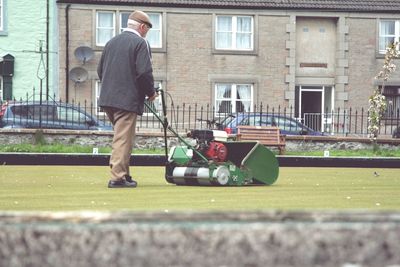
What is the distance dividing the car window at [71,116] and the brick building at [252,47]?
29.4 feet

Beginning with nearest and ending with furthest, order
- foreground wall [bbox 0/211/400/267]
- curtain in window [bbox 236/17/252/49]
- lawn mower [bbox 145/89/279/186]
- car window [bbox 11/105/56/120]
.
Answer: foreground wall [bbox 0/211/400/267] → lawn mower [bbox 145/89/279/186] → car window [bbox 11/105/56/120] → curtain in window [bbox 236/17/252/49]

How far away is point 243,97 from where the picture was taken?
3750cm

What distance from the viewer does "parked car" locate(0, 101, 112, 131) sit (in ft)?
82.7

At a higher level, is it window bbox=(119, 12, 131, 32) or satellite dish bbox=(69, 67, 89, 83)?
window bbox=(119, 12, 131, 32)

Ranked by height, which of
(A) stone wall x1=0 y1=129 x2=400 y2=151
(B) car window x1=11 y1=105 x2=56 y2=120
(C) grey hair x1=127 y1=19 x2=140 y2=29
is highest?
(C) grey hair x1=127 y1=19 x2=140 y2=29

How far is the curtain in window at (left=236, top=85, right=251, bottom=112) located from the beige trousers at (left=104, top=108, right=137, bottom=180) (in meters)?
26.6

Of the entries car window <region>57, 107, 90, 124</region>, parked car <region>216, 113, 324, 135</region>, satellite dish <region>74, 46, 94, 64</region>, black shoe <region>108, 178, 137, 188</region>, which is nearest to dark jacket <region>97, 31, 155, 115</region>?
black shoe <region>108, 178, 137, 188</region>

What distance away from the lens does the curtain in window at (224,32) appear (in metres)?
37.4

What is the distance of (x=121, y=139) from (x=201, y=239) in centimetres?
908

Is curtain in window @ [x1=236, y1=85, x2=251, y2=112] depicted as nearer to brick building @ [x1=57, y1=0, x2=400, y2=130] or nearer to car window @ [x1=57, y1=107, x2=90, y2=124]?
brick building @ [x1=57, y1=0, x2=400, y2=130]

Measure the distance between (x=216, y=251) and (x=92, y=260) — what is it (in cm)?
24

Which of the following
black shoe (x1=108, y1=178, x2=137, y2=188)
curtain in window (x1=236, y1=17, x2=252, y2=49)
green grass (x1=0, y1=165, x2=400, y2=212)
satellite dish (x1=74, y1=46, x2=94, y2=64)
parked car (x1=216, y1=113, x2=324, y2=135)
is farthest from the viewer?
curtain in window (x1=236, y1=17, x2=252, y2=49)

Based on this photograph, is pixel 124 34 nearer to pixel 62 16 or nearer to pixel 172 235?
pixel 172 235

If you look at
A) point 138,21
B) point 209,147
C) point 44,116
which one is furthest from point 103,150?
point 138,21
